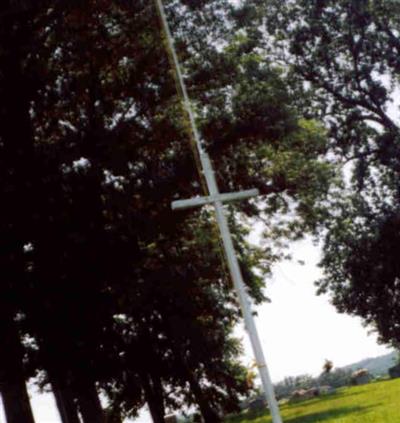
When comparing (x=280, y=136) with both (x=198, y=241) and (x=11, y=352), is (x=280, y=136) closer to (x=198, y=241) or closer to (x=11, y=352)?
(x=198, y=241)

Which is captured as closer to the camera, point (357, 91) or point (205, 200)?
point (205, 200)

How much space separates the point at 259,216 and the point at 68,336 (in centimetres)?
853

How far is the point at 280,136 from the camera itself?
1956 centimetres

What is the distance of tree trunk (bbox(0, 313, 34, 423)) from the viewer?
17.1 m

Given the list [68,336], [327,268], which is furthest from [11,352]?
[327,268]

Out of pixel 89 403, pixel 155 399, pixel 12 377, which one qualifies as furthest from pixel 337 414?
pixel 12 377

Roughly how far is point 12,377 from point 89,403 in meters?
2.51

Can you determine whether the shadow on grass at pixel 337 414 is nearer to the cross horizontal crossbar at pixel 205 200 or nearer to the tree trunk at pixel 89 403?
the tree trunk at pixel 89 403

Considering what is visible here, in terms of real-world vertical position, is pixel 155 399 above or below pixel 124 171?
below

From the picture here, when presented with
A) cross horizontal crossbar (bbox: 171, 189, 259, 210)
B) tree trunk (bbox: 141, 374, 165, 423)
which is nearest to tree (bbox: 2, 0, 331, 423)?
tree trunk (bbox: 141, 374, 165, 423)

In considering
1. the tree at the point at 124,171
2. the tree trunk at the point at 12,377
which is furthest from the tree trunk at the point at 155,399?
the tree trunk at the point at 12,377

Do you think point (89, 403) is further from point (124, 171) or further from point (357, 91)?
point (357, 91)

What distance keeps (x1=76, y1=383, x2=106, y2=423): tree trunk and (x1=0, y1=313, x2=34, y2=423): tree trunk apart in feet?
4.85

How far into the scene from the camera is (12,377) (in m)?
17.4
